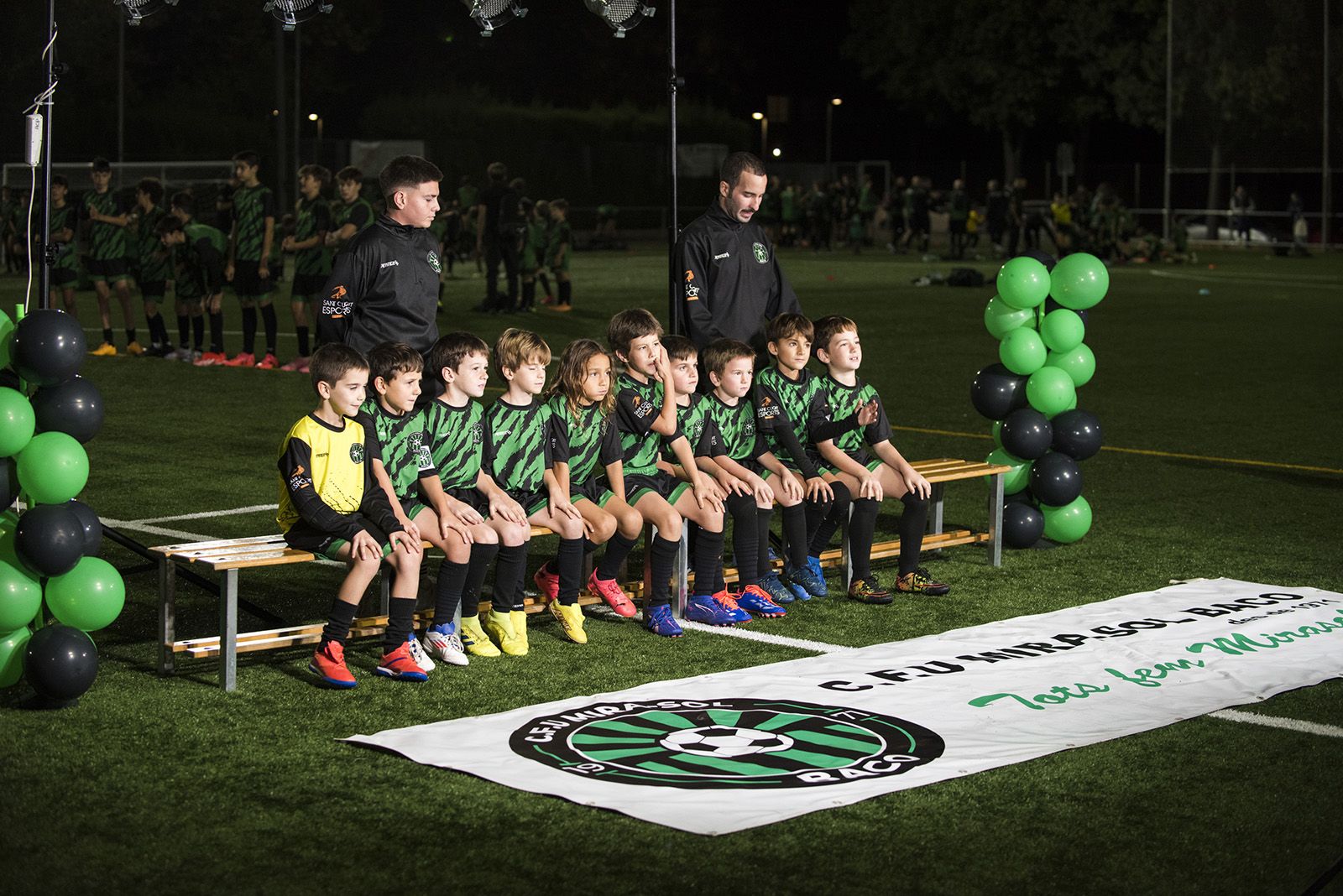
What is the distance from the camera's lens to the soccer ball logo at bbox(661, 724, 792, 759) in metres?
5.86

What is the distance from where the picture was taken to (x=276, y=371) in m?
17.8

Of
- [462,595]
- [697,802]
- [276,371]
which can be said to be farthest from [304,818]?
[276,371]

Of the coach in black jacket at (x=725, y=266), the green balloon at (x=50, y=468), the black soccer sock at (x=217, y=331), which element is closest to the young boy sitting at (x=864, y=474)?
the coach in black jacket at (x=725, y=266)

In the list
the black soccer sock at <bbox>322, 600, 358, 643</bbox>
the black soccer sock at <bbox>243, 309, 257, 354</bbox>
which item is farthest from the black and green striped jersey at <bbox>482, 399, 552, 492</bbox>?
the black soccer sock at <bbox>243, 309, 257, 354</bbox>

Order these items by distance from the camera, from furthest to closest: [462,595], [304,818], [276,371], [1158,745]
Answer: [276,371] < [462,595] < [1158,745] < [304,818]

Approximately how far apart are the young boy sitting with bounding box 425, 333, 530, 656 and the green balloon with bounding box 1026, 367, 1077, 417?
349 cm

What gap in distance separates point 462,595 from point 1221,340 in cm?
1684

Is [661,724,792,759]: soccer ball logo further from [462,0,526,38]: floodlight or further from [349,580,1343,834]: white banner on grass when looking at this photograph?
[462,0,526,38]: floodlight

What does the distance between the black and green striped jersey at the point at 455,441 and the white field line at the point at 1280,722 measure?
3028 mm

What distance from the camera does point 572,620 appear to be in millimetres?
7480

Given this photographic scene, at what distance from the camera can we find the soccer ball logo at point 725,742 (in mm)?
5863

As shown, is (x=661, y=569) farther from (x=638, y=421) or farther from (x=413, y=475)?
(x=413, y=475)

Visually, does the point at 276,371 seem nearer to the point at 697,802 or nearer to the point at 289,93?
the point at 697,802

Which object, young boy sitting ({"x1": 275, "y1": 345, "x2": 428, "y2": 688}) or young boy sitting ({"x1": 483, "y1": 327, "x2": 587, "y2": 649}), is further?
young boy sitting ({"x1": 483, "y1": 327, "x2": 587, "y2": 649})
